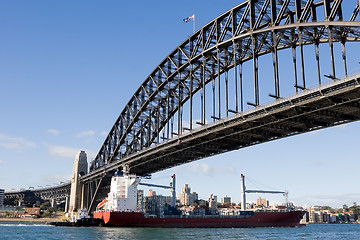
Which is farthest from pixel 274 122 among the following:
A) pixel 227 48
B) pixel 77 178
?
pixel 77 178

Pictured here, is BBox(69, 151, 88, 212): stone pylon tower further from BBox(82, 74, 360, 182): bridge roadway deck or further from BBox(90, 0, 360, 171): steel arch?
BBox(82, 74, 360, 182): bridge roadway deck

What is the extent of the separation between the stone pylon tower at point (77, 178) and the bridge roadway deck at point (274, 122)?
43.7 metres

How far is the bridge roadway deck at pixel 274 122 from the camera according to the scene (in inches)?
1163

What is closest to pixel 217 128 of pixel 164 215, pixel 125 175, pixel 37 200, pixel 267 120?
pixel 267 120

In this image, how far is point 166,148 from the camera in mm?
52500

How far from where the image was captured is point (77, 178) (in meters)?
97.6

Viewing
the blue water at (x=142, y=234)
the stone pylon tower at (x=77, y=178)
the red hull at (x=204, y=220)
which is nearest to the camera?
the blue water at (x=142, y=234)

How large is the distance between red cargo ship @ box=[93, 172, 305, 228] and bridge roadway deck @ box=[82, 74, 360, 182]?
22.2ft

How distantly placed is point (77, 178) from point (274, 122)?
72051 millimetres

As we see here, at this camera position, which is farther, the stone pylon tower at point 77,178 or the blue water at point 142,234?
the stone pylon tower at point 77,178

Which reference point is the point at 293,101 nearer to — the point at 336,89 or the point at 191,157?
the point at 336,89

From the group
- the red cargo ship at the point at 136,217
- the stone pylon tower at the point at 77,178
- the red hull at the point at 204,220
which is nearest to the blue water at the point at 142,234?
the red hull at the point at 204,220

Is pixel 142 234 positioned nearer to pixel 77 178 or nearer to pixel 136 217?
pixel 136 217

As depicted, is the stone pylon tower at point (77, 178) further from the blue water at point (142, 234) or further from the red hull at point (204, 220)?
the blue water at point (142, 234)
